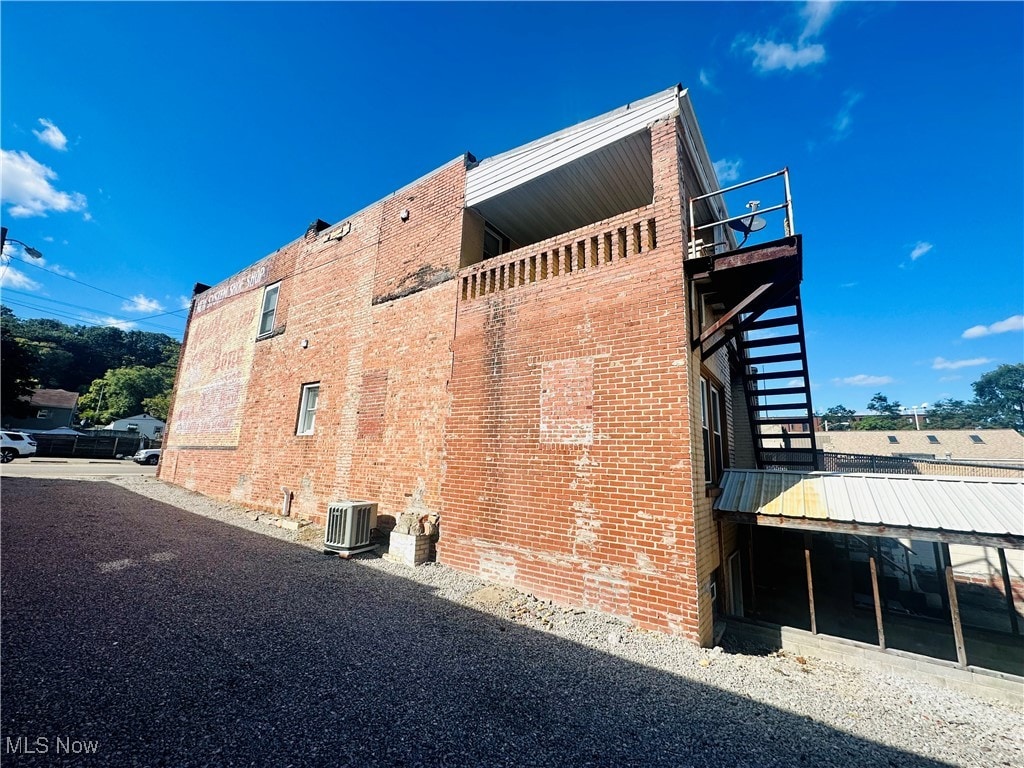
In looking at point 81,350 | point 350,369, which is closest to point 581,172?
point 350,369

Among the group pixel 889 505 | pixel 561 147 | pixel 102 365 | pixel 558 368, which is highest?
pixel 102 365

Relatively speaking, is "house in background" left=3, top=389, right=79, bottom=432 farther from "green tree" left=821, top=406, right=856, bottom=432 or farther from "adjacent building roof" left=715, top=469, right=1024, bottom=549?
"green tree" left=821, top=406, right=856, bottom=432

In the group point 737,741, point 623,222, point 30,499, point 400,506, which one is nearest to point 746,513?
point 737,741

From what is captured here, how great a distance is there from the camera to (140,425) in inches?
1790

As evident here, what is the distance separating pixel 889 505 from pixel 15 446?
36790 mm

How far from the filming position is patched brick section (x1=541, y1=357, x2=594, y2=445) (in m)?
5.61

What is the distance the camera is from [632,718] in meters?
3.26

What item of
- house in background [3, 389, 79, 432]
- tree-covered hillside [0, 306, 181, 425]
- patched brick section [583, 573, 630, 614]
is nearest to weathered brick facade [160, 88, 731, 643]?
patched brick section [583, 573, 630, 614]

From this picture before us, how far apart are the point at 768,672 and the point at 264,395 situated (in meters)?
12.5

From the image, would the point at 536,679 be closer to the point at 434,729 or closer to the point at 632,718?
the point at 632,718

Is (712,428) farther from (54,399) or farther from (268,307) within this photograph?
(54,399)

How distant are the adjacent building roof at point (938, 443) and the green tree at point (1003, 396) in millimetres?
87752

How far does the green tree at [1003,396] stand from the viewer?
89.9 metres

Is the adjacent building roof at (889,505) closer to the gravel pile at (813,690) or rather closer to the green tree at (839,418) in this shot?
the gravel pile at (813,690)
